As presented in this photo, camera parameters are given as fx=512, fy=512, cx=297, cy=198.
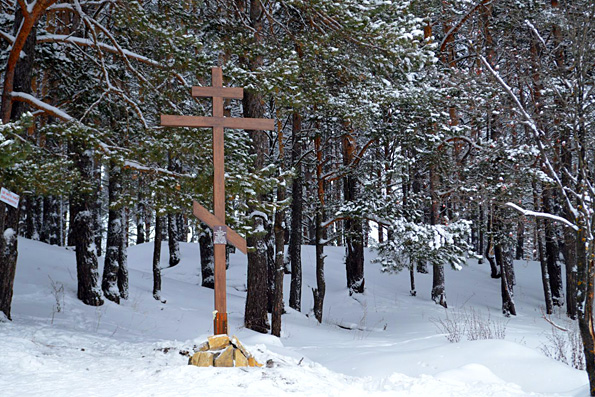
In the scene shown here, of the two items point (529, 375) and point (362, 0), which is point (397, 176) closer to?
point (362, 0)

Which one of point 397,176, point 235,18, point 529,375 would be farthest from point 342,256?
point 529,375

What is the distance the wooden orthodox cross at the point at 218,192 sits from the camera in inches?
263

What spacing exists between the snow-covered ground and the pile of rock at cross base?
24cm

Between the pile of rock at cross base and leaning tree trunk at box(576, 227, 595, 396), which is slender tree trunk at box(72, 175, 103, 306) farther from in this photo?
leaning tree trunk at box(576, 227, 595, 396)

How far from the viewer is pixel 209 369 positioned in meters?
5.48

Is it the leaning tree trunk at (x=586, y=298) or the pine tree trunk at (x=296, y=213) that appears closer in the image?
the leaning tree trunk at (x=586, y=298)

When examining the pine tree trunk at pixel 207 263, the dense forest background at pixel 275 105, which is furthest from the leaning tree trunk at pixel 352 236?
the pine tree trunk at pixel 207 263

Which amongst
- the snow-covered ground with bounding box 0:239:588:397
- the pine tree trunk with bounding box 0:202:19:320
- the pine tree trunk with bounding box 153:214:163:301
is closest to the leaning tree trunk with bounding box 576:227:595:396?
the snow-covered ground with bounding box 0:239:588:397

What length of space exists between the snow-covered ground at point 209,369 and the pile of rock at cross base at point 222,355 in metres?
0.24

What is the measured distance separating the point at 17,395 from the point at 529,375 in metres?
5.26

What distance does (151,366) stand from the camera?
5660mm

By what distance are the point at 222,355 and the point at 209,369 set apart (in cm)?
39

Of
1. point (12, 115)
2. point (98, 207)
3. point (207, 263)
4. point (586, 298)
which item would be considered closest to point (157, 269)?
point (207, 263)

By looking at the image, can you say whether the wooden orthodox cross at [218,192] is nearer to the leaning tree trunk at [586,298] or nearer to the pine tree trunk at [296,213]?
the leaning tree trunk at [586,298]
